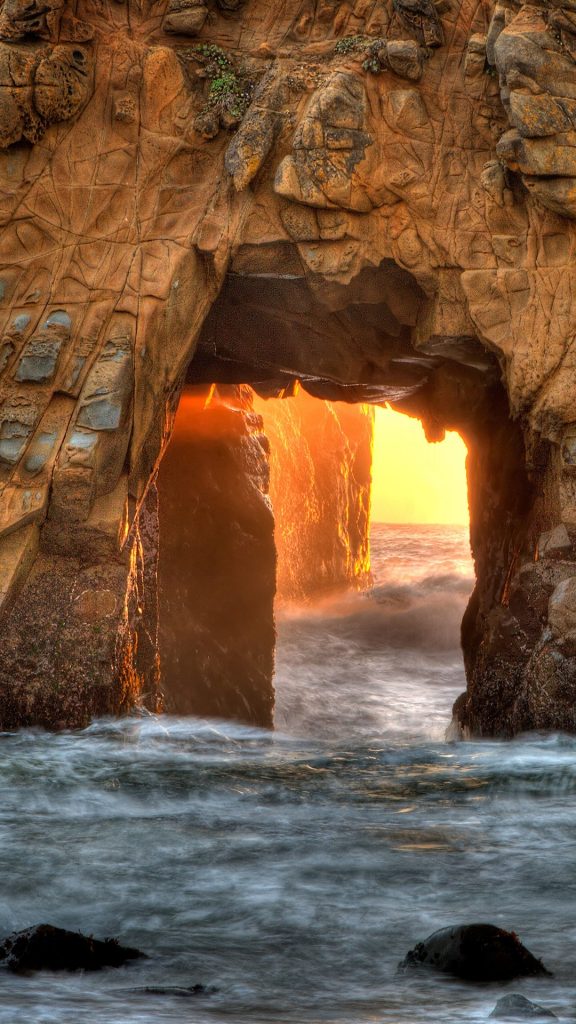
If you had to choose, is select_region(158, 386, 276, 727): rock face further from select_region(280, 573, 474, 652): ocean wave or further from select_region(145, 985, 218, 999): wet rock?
select_region(145, 985, 218, 999): wet rock

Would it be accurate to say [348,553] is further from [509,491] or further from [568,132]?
[568,132]

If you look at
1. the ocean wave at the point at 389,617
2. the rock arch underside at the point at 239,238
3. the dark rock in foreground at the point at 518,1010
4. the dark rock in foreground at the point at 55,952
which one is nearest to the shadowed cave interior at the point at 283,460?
the rock arch underside at the point at 239,238

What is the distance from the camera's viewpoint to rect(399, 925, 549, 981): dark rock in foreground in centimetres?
441

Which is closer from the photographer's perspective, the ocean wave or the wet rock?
the wet rock

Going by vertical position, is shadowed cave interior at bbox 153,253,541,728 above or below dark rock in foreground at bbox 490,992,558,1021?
above

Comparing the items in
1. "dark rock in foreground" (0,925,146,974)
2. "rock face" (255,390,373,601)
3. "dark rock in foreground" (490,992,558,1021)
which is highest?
"rock face" (255,390,373,601)

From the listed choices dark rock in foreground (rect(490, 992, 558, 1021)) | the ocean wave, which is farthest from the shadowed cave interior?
dark rock in foreground (rect(490, 992, 558, 1021))

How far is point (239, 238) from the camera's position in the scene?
1105 cm

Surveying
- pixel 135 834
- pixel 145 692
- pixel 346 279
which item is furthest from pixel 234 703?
pixel 135 834

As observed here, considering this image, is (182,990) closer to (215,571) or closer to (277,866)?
(277,866)

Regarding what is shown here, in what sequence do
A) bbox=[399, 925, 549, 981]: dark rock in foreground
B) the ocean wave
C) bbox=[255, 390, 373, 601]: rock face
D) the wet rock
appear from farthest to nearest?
1. the ocean wave
2. bbox=[255, 390, 373, 601]: rock face
3. bbox=[399, 925, 549, 981]: dark rock in foreground
4. the wet rock

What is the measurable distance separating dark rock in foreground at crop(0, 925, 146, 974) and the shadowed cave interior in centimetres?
712

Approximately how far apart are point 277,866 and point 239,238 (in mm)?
6541

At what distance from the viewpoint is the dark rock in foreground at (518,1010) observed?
3.92 metres
